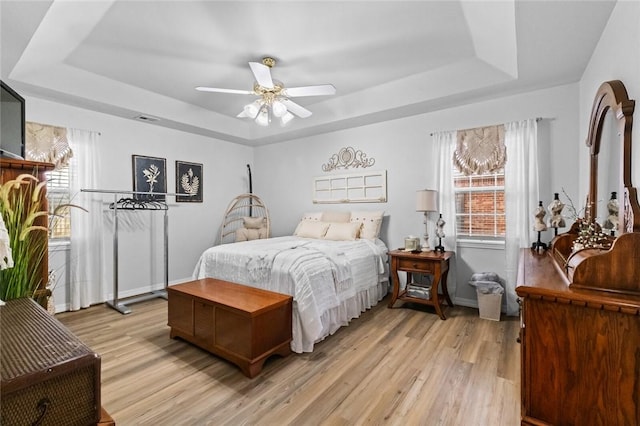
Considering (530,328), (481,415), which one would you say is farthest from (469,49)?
(481,415)

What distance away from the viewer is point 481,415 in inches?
71.2

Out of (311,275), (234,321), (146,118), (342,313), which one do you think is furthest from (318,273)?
(146,118)

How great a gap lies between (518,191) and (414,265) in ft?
4.52

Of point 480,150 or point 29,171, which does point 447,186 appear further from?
point 29,171

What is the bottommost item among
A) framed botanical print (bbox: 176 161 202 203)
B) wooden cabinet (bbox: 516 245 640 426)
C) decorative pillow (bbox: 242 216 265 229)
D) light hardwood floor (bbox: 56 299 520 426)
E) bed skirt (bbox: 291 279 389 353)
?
light hardwood floor (bbox: 56 299 520 426)

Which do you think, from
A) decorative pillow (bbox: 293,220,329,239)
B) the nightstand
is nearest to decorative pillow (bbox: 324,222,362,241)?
decorative pillow (bbox: 293,220,329,239)

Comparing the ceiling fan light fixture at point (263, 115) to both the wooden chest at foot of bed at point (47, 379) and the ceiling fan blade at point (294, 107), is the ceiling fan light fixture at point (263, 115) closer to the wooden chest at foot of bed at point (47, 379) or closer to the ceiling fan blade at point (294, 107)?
the ceiling fan blade at point (294, 107)

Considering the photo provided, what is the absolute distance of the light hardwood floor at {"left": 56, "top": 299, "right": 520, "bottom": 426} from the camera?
1827 mm

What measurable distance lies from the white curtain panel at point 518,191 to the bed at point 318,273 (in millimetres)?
1414

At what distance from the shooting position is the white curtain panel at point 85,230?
367cm

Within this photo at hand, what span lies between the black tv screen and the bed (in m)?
1.83

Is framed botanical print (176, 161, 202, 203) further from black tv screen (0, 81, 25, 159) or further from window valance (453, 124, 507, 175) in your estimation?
window valance (453, 124, 507, 175)

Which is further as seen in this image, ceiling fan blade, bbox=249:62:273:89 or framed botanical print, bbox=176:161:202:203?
framed botanical print, bbox=176:161:202:203

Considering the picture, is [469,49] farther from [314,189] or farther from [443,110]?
[314,189]
